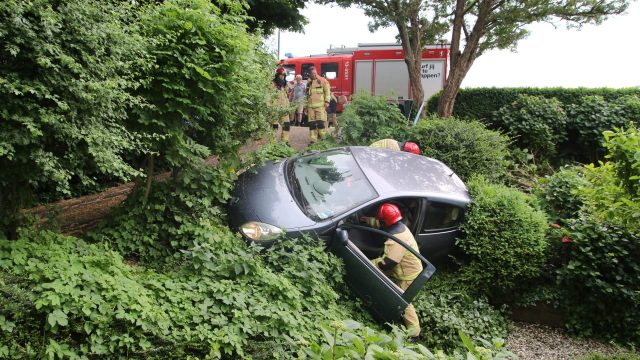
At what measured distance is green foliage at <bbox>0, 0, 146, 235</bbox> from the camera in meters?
3.09

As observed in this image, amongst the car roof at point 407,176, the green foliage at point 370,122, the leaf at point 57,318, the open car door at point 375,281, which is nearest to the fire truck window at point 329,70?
the green foliage at point 370,122

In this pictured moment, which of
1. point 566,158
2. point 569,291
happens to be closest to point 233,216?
Result: point 569,291

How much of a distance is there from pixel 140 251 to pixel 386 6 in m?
10.6

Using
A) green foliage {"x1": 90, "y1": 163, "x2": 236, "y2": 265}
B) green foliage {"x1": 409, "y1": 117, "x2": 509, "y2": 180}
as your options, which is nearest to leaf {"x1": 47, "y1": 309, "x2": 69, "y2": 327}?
green foliage {"x1": 90, "y1": 163, "x2": 236, "y2": 265}

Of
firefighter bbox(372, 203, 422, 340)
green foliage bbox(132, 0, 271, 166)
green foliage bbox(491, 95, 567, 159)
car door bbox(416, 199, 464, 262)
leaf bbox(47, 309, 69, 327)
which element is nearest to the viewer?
leaf bbox(47, 309, 69, 327)

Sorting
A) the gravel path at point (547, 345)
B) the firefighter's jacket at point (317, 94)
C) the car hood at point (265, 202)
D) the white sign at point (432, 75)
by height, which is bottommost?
the gravel path at point (547, 345)

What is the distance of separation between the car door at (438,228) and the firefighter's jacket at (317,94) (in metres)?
6.05

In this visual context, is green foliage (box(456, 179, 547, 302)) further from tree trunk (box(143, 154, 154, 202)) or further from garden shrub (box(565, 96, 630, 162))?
garden shrub (box(565, 96, 630, 162))

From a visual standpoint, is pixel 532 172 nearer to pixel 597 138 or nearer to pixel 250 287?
pixel 597 138

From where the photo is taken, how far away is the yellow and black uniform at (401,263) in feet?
16.8

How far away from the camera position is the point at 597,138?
475 inches

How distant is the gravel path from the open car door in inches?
79.5

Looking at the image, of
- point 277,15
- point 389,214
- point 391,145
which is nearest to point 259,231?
point 389,214

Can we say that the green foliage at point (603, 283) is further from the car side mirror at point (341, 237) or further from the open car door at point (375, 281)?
the car side mirror at point (341, 237)
